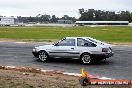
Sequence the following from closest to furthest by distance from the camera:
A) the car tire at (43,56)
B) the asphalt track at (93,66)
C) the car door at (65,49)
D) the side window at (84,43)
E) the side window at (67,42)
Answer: the asphalt track at (93,66) < the side window at (84,43) < the car door at (65,49) < the side window at (67,42) < the car tire at (43,56)

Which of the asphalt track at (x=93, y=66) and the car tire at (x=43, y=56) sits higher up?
the car tire at (x=43, y=56)

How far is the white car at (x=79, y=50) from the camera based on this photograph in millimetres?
16781

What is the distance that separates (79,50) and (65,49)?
0.77 metres

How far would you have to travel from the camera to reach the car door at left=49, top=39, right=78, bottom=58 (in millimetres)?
17344

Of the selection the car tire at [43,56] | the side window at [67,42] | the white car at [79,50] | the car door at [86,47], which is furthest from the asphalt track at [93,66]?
the side window at [67,42]

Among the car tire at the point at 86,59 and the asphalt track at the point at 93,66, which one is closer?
the asphalt track at the point at 93,66

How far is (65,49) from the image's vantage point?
17.5 m

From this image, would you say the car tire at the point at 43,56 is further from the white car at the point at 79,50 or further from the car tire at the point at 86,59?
the car tire at the point at 86,59

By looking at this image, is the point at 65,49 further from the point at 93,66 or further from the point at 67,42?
the point at 93,66

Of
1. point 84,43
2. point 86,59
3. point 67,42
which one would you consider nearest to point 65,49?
point 67,42

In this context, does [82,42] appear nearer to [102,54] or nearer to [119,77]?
[102,54]

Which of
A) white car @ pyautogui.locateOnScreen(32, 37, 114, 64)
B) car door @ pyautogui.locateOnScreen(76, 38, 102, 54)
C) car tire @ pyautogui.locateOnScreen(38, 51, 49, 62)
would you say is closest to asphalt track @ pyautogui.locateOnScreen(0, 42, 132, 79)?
car tire @ pyautogui.locateOnScreen(38, 51, 49, 62)

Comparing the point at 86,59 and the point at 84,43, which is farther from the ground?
the point at 84,43

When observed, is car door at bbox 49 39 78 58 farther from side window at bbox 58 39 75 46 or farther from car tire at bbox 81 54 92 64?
car tire at bbox 81 54 92 64
